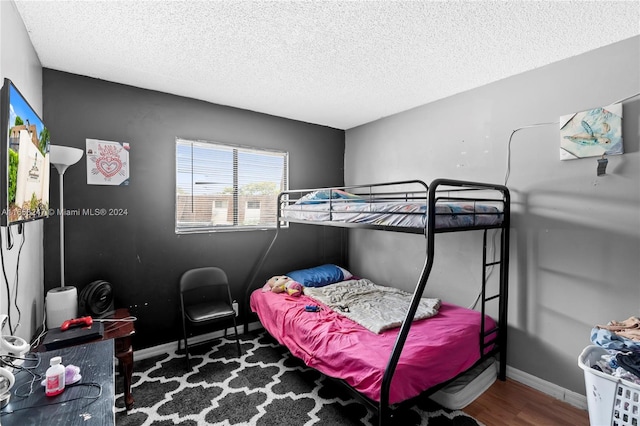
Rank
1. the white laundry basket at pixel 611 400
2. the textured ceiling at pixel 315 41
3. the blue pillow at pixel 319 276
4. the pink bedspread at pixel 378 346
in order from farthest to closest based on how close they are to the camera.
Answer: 1. the blue pillow at pixel 319 276
2. the pink bedspread at pixel 378 346
3. the textured ceiling at pixel 315 41
4. the white laundry basket at pixel 611 400

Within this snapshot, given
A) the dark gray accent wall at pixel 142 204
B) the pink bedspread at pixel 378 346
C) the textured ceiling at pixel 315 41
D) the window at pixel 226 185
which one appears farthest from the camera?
the window at pixel 226 185

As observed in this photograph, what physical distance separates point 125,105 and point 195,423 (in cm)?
254

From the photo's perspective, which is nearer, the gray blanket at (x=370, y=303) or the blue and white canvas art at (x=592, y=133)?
the blue and white canvas art at (x=592, y=133)

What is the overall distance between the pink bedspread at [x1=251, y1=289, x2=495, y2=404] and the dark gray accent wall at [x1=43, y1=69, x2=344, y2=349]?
0.98 metres

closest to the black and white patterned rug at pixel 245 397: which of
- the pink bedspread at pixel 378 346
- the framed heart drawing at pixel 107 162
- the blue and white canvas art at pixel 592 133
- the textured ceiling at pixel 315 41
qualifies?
the pink bedspread at pixel 378 346

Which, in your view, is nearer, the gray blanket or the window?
the gray blanket

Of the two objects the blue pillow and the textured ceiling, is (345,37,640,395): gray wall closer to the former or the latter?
the textured ceiling

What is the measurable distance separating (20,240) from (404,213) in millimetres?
2223

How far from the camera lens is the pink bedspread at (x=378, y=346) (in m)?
1.69

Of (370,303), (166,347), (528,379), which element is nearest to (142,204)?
(166,347)

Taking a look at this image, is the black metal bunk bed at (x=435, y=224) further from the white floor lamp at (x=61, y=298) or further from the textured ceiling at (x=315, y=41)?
the white floor lamp at (x=61, y=298)

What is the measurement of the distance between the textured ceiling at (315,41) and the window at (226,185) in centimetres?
66

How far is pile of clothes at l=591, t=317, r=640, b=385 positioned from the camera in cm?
138

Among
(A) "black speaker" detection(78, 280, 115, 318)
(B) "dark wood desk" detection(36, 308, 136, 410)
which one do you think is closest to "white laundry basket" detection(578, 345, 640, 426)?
(B) "dark wood desk" detection(36, 308, 136, 410)
